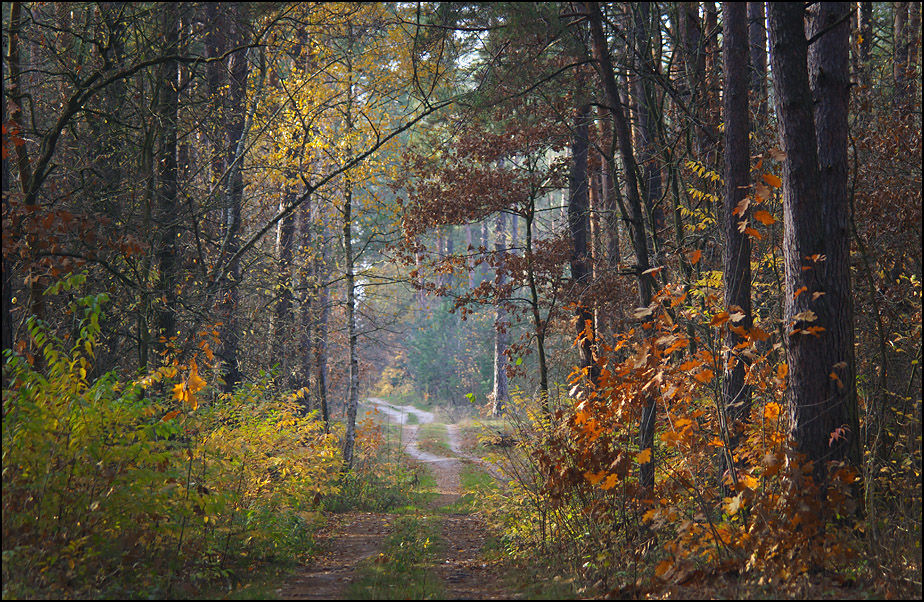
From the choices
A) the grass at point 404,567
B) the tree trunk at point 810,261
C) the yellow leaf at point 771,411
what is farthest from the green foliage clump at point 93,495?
the tree trunk at point 810,261

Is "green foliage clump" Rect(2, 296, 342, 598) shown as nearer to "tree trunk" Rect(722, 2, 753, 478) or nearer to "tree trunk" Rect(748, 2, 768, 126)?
Result: "tree trunk" Rect(722, 2, 753, 478)

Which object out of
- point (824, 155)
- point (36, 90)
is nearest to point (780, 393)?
point (824, 155)

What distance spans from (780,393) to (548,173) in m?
7.89

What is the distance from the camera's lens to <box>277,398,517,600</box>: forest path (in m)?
5.67

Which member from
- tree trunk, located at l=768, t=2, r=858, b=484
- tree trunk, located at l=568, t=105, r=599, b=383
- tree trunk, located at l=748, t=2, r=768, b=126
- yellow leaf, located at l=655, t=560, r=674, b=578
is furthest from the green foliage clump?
tree trunk, located at l=568, t=105, r=599, b=383

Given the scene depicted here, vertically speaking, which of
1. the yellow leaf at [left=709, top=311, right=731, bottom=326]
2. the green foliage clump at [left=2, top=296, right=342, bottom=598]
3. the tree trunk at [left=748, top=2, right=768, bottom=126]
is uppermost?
the tree trunk at [left=748, top=2, right=768, bottom=126]

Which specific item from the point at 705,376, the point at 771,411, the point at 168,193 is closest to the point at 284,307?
the point at 168,193

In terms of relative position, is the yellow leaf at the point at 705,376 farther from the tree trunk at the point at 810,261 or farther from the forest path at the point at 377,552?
the forest path at the point at 377,552

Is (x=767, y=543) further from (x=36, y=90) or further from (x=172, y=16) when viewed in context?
(x=36, y=90)

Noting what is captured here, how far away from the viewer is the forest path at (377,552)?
5.67 metres

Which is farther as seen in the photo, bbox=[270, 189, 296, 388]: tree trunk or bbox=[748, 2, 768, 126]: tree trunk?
bbox=[270, 189, 296, 388]: tree trunk

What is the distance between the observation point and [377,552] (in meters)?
8.09

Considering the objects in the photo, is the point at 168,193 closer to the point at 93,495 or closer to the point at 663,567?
the point at 93,495

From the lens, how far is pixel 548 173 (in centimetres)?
1255
